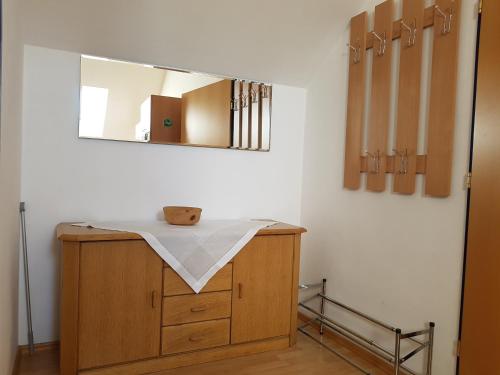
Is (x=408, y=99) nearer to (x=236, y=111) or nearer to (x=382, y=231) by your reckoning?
(x=382, y=231)

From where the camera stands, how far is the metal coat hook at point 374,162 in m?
2.26

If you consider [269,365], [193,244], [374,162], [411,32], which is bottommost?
[269,365]

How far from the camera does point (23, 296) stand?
7.20ft

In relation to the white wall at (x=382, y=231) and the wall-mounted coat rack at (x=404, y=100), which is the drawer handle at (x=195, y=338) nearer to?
the white wall at (x=382, y=231)

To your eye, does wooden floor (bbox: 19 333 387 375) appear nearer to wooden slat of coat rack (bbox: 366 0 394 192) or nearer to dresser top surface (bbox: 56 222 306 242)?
dresser top surface (bbox: 56 222 306 242)

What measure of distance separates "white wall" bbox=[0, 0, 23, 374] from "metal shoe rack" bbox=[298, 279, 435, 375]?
1677mm

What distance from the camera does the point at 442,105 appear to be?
74.0 inches

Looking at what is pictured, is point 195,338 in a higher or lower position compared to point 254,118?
lower

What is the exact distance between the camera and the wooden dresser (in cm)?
190

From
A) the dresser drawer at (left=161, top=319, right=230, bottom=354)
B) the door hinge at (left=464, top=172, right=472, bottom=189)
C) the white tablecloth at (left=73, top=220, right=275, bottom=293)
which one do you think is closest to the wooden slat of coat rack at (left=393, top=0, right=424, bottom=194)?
the door hinge at (left=464, top=172, right=472, bottom=189)

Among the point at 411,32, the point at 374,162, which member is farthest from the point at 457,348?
the point at 411,32

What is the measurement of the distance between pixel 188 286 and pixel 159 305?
176mm

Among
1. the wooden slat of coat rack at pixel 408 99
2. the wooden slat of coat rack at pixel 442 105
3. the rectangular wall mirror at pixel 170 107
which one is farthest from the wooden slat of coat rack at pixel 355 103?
the rectangular wall mirror at pixel 170 107

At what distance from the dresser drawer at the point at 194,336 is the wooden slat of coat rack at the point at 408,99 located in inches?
49.3
